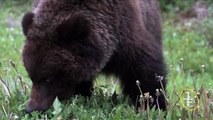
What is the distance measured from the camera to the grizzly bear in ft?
16.9

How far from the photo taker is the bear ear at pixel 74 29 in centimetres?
509

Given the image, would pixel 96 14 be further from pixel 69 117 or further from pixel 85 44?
pixel 69 117

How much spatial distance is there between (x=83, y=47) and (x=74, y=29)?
0.67 ft

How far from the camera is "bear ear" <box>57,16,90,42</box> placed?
5086mm

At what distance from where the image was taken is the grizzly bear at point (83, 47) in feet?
16.9

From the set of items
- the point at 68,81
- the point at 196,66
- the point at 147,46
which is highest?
the point at 147,46

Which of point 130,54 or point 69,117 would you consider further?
point 130,54

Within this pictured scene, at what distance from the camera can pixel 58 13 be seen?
5277 mm

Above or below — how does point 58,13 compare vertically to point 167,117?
above

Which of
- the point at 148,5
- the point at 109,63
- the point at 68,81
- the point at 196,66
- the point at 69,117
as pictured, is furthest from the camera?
the point at 196,66

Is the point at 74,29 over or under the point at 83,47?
over

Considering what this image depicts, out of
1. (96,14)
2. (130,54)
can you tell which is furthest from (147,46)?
(96,14)

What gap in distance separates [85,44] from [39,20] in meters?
0.51

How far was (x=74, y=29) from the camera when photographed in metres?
5.11
